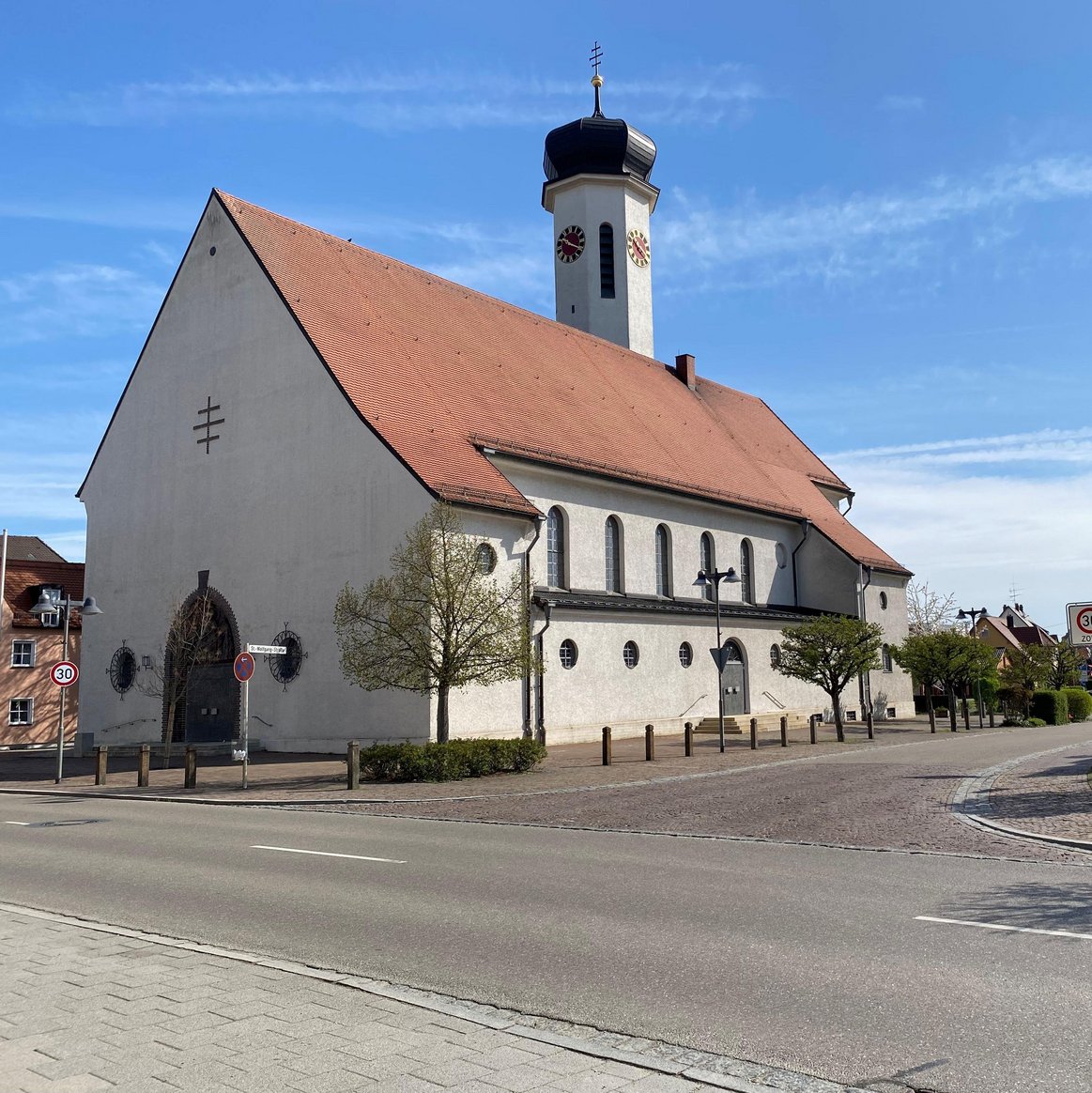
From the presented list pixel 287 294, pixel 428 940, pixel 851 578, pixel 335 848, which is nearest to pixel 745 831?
pixel 335 848

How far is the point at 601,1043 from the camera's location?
16.9 feet

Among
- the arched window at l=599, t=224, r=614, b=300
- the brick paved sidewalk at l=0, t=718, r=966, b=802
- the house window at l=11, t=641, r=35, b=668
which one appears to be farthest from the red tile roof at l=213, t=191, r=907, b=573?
the house window at l=11, t=641, r=35, b=668

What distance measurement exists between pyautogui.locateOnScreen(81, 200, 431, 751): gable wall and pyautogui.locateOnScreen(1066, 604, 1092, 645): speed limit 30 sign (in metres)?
14.2

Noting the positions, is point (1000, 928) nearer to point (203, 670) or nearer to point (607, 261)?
point (203, 670)

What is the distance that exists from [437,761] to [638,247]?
3214 centimetres

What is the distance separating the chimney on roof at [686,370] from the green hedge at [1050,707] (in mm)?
18287

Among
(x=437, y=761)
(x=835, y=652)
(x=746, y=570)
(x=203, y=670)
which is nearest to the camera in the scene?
(x=437, y=761)

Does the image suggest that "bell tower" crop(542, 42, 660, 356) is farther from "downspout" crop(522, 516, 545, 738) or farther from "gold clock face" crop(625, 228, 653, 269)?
"downspout" crop(522, 516, 545, 738)

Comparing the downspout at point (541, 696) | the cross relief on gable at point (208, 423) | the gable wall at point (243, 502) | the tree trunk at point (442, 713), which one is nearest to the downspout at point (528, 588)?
the downspout at point (541, 696)

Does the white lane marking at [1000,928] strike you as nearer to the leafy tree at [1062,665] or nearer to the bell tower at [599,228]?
the bell tower at [599,228]

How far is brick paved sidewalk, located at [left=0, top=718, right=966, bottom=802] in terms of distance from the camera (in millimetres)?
18922

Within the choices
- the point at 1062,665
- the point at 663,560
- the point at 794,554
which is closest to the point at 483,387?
the point at 663,560

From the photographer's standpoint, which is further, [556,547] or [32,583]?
[32,583]

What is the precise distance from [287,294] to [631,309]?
20953mm
